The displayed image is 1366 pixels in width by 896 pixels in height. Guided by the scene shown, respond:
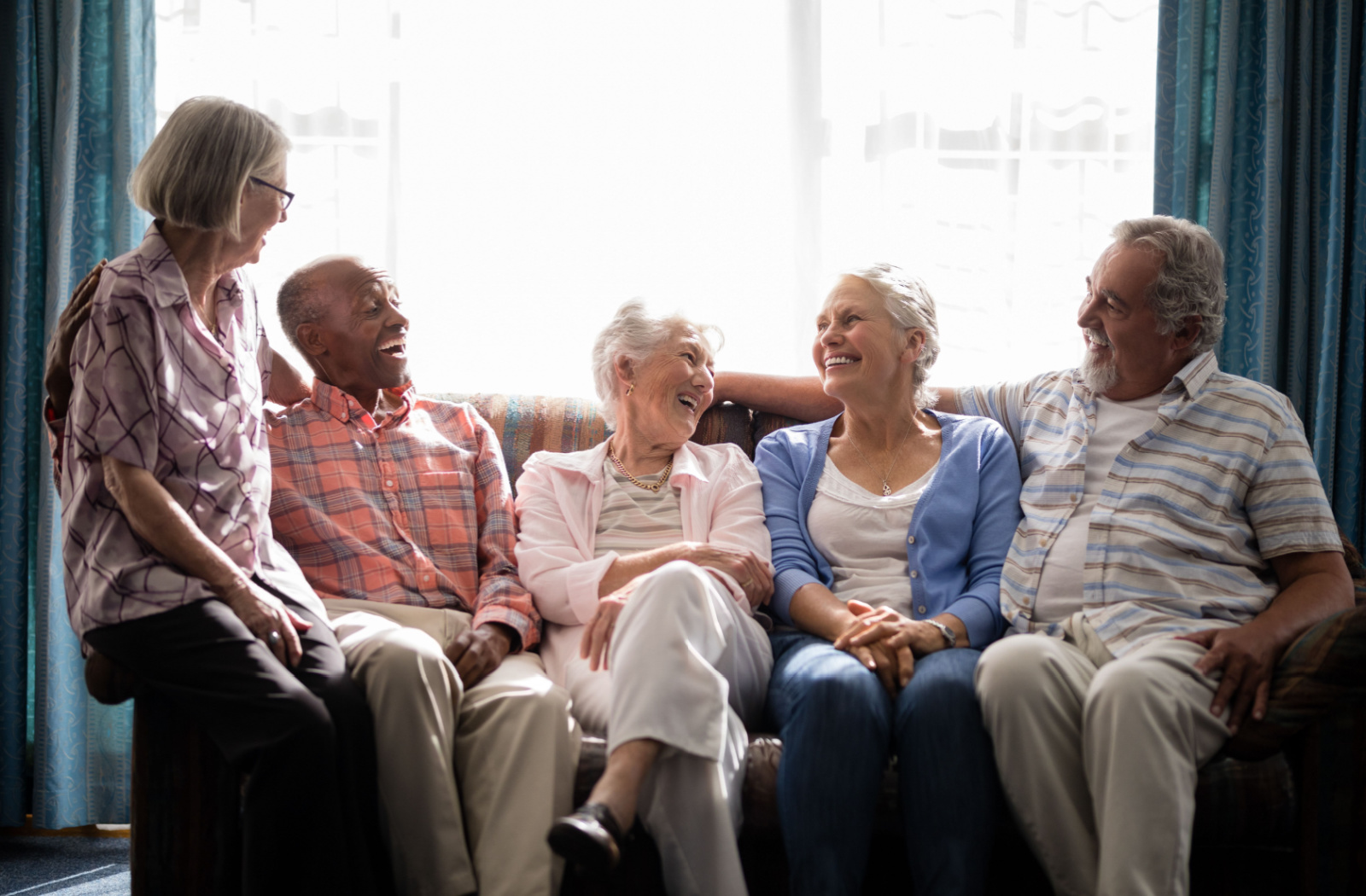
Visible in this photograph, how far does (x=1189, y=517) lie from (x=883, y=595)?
561mm

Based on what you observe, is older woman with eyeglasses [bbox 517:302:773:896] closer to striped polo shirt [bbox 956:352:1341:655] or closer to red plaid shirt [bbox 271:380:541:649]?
red plaid shirt [bbox 271:380:541:649]

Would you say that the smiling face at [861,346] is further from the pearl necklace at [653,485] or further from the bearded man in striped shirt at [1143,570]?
the pearl necklace at [653,485]

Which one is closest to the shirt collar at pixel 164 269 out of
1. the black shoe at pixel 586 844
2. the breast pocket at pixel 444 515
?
the breast pocket at pixel 444 515

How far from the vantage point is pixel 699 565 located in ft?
6.15

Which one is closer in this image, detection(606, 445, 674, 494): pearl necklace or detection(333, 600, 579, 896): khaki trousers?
detection(333, 600, 579, 896): khaki trousers

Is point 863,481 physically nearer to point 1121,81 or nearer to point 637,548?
point 637,548

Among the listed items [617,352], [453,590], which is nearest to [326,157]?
[617,352]

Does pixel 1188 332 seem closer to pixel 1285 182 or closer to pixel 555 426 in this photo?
pixel 1285 182

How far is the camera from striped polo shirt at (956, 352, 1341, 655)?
5.75ft

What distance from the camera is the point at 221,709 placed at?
1485 mm

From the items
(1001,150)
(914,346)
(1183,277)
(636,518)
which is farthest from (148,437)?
(1001,150)

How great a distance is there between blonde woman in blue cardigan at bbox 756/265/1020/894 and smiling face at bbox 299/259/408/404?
800mm

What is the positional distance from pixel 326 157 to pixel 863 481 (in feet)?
5.81

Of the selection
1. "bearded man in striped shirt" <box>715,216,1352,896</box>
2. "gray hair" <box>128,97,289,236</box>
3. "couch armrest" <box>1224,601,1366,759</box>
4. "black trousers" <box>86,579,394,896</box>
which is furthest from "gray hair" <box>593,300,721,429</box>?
"couch armrest" <box>1224,601,1366,759</box>
